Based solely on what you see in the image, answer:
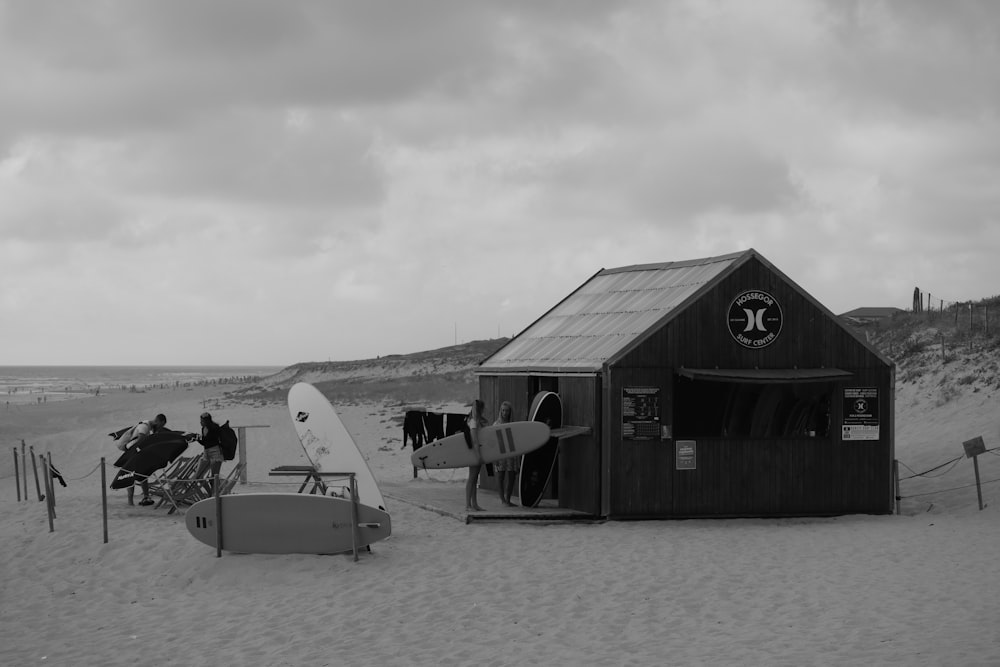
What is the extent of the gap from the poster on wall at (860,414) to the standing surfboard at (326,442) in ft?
22.2

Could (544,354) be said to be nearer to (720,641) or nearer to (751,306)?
Answer: (751,306)

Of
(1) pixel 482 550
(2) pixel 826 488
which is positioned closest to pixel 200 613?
(1) pixel 482 550

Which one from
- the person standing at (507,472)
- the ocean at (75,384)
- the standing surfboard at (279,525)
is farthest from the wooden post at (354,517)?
the ocean at (75,384)

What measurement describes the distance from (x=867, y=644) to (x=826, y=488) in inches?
286

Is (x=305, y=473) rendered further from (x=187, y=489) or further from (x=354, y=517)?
(x=187, y=489)

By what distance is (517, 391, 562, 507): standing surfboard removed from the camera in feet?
52.0

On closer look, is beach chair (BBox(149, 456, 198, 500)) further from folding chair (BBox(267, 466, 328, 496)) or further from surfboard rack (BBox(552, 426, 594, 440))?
surfboard rack (BBox(552, 426, 594, 440))

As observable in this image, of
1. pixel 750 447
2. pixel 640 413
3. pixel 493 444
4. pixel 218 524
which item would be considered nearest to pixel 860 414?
pixel 750 447

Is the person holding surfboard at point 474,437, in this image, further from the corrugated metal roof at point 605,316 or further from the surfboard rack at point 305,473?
the surfboard rack at point 305,473

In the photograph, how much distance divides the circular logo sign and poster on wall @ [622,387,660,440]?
60.4 inches

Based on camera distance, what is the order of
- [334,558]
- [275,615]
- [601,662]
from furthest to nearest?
Answer: 1. [334,558]
2. [275,615]
3. [601,662]

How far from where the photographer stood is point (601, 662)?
864cm

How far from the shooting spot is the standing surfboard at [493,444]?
595 inches

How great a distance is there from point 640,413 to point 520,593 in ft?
15.5
